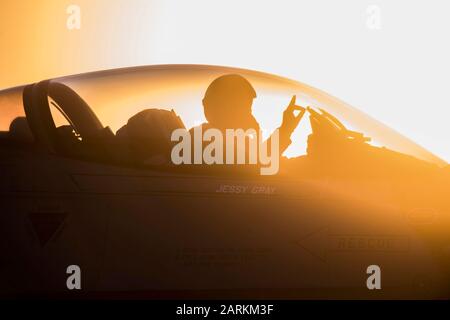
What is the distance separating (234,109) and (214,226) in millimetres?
617

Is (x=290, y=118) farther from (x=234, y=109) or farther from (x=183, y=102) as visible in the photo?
(x=183, y=102)

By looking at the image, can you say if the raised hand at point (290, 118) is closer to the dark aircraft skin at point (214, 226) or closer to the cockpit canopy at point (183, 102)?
the cockpit canopy at point (183, 102)

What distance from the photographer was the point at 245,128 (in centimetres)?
366

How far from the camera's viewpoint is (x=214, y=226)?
3.39 meters

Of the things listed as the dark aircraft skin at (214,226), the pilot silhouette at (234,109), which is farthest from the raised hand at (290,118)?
the dark aircraft skin at (214,226)

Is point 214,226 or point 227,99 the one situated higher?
Answer: point 227,99

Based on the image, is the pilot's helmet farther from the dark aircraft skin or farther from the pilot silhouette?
the dark aircraft skin

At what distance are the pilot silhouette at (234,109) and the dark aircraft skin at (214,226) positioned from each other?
18 centimetres

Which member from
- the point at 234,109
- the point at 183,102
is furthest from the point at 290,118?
the point at 183,102

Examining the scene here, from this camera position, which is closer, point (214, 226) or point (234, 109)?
point (214, 226)

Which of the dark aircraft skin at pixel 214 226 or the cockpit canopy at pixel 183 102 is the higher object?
the cockpit canopy at pixel 183 102

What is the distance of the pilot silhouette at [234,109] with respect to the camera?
A: 368 centimetres
